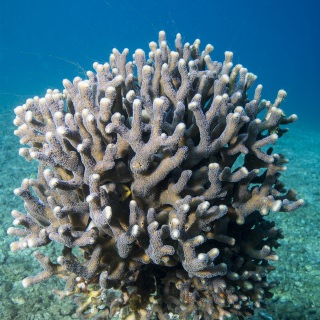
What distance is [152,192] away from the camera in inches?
121

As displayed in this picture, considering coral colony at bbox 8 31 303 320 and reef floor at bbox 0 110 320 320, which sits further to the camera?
reef floor at bbox 0 110 320 320

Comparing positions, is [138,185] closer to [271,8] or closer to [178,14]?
[178,14]

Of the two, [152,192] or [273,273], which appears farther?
[273,273]

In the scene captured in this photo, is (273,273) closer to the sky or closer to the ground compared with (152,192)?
closer to the sky

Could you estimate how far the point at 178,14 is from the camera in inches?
6594

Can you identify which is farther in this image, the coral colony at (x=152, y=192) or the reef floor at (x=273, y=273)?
the reef floor at (x=273, y=273)

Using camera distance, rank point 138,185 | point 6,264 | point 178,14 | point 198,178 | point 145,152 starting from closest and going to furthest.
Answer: point 145,152 → point 138,185 → point 198,178 → point 6,264 → point 178,14

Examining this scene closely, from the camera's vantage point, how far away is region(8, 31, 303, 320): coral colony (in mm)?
2758

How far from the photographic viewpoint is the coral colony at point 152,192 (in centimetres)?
276

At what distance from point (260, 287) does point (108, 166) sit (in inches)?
93.3

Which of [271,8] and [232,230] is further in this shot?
[271,8]

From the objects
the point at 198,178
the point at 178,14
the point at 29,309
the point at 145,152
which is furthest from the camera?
the point at 178,14

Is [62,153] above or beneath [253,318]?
above

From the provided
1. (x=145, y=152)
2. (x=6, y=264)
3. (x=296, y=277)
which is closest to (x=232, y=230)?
(x=145, y=152)
